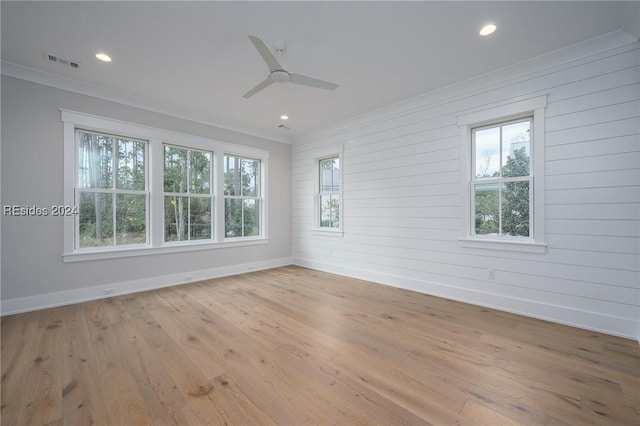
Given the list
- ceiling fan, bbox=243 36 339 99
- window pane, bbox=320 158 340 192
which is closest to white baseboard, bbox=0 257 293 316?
window pane, bbox=320 158 340 192

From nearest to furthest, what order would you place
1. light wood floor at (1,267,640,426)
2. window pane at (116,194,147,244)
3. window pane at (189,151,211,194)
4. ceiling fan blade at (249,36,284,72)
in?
light wood floor at (1,267,640,426) → ceiling fan blade at (249,36,284,72) → window pane at (116,194,147,244) → window pane at (189,151,211,194)

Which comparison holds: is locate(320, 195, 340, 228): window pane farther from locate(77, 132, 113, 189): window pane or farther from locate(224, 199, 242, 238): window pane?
locate(77, 132, 113, 189): window pane

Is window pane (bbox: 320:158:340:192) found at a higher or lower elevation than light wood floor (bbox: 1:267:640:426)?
higher

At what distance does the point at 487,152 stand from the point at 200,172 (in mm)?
4717

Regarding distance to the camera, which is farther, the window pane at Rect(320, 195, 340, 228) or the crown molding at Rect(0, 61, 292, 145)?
the window pane at Rect(320, 195, 340, 228)

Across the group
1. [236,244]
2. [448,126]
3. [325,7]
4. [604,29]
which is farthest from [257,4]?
[236,244]

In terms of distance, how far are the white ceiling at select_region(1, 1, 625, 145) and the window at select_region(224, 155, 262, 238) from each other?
177 cm

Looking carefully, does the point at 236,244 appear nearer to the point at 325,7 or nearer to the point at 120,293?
the point at 120,293

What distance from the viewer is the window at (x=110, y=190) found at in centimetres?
384

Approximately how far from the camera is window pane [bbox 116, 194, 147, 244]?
414cm

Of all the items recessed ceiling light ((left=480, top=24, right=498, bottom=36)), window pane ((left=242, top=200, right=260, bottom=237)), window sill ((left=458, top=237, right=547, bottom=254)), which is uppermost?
recessed ceiling light ((left=480, top=24, right=498, bottom=36))

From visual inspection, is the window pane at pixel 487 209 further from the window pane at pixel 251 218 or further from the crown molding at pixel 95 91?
the crown molding at pixel 95 91

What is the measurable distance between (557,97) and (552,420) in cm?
319

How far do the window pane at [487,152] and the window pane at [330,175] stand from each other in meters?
2.55
